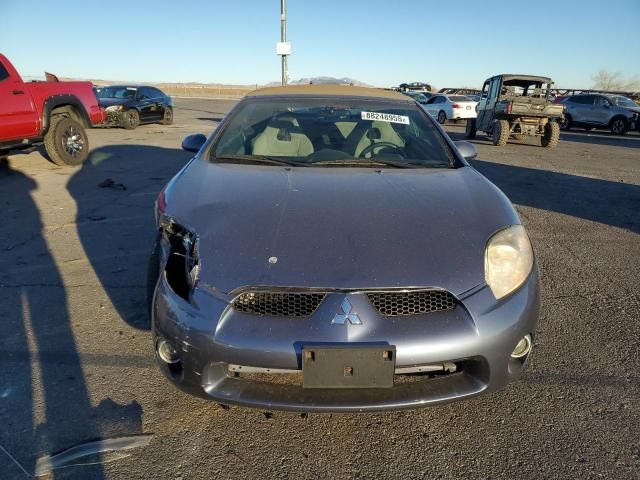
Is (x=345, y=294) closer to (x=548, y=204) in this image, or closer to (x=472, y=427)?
(x=472, y=427)

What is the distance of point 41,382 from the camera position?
232cm

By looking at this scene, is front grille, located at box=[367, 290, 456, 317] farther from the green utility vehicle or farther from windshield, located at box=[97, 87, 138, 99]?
windshield, located at box=[97, 87, 138, 99]

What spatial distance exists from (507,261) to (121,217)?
4.52 metres

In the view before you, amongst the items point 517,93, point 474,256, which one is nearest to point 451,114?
point 517,93

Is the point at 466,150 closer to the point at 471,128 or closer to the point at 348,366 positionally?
the point at 348,366

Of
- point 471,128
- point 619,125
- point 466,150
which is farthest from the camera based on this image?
point 619,125

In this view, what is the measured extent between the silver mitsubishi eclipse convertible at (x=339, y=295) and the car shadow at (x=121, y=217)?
1.20 metres

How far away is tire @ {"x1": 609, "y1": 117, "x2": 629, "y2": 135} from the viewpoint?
18.5 meters

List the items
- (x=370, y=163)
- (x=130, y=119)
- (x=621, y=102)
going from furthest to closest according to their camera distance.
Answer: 1. (x=621, y=102)
2. (x=130, y=119)
3. (x=370, y=163)

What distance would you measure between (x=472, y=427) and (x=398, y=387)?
553 millimetres

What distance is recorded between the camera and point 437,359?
1.69 metres

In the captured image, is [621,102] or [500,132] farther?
[621,102]

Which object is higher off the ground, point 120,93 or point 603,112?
point 120,93

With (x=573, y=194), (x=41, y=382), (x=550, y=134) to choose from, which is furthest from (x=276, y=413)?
(x=550, y=134)
